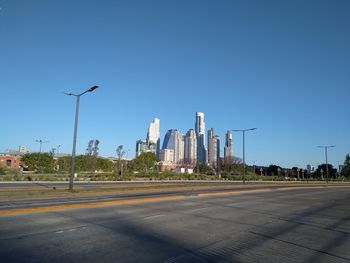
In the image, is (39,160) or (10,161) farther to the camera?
(10,161)

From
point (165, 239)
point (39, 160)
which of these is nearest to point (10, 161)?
point (39, 160)

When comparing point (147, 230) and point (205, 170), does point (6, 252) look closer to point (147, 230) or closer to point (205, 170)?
point (147, 230)

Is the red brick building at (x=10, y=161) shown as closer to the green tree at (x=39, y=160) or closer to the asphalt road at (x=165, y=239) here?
the green tree at (x=39, y=160)

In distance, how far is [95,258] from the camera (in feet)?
21.5

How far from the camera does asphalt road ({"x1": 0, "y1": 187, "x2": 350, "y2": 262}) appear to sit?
6918 mm

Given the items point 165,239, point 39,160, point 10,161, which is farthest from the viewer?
point 10,161

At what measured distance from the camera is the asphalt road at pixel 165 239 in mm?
6918

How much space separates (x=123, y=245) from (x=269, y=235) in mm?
4595

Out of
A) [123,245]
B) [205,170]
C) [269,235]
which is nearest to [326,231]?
[269,235]

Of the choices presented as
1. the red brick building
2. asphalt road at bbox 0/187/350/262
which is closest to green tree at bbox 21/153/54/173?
the red brick building

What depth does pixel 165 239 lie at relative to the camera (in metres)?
8.56

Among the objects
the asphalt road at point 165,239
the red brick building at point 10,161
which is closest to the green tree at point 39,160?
the red brick building at point 10,161

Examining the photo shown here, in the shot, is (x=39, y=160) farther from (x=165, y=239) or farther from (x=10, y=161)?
(x=165, y=239)

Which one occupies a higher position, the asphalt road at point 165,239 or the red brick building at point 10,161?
the red brick building at point 10,161
